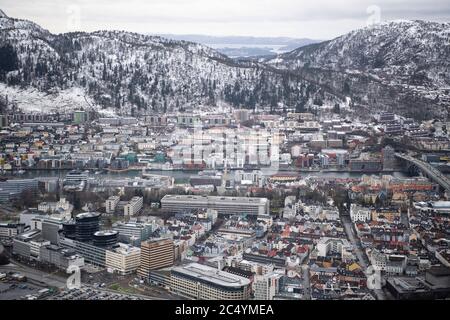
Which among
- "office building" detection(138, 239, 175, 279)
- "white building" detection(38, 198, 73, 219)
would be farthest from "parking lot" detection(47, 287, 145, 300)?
"white building" detection(38, 198, 73, 219)

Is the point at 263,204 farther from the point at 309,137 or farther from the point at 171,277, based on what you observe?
the point at 309,137

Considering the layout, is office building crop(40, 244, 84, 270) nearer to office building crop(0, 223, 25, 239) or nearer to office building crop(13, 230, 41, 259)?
office building crop(13, 230, 41, 259)

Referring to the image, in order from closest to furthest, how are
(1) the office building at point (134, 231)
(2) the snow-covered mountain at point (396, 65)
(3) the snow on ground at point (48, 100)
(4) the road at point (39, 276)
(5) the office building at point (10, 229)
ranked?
(4) the road at point (39, 276)
(1) the office building at point (134, 231)
(5) the office building at point (10, 229)
(2) the snow-covered mountain at point (396, 65)
(3) the snow on ground at point (48, 100)

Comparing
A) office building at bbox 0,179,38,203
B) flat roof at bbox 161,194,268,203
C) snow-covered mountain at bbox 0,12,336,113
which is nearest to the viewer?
flat roof at bbox 161,194,268,203

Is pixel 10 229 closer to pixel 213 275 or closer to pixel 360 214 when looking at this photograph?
pixel 213 275

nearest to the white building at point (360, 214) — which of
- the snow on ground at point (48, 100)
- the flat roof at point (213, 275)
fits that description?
the flat roof at point (213, 275)

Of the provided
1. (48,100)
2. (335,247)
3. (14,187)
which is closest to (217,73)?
(48,100)

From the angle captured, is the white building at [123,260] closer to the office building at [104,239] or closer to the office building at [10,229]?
the office building at [104,239]
